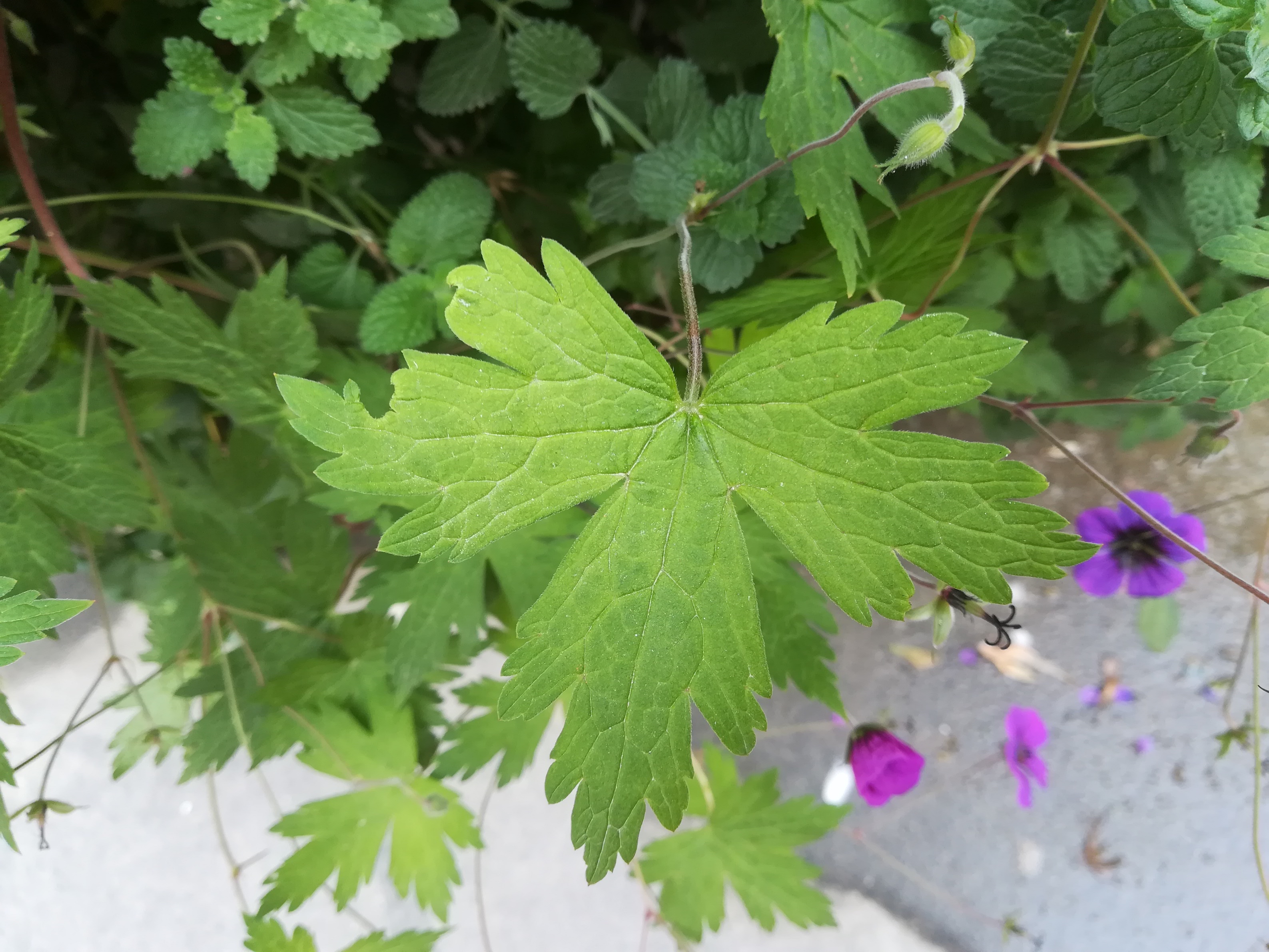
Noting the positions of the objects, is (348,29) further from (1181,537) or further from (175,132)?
(1181,537)

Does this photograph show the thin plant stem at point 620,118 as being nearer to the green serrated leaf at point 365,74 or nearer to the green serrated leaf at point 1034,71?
the green serrated leaf at point 365,74

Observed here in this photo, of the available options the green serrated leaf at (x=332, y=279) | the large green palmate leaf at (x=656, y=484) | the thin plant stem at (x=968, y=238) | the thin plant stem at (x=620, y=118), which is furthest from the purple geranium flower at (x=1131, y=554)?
the green serrated leaf at (x=332, y=279)

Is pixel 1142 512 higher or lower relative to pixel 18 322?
lower

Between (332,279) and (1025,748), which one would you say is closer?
(332,279)

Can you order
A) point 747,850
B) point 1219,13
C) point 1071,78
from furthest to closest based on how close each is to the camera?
point 747,850, point 1071,78, point 1219,13

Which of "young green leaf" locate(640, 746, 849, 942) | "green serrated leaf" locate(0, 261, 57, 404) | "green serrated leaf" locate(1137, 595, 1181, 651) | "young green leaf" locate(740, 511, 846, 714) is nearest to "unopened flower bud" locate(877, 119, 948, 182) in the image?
"young green leaf" locate(740, 511, 846, 714)

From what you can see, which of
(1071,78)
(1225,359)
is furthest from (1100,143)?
(1225,359)

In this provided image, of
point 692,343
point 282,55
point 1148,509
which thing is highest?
point 282,55
